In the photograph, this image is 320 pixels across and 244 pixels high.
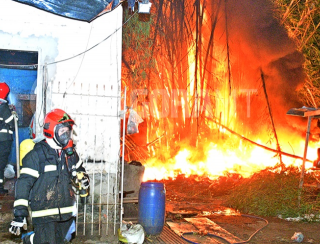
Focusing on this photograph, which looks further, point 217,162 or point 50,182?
point 217,162

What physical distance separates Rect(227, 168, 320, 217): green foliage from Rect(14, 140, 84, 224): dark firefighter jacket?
535 cm

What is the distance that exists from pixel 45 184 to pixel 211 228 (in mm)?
3775

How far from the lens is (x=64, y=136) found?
4.40m

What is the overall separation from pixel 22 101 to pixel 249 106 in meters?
9.35

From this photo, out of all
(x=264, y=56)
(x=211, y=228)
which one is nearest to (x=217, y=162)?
(x=264, y=56)

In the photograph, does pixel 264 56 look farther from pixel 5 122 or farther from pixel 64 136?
pixel 64 136

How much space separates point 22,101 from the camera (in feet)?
26.2

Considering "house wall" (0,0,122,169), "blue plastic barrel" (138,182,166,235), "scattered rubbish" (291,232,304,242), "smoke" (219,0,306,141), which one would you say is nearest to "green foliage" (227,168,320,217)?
"scattered rubbish" (291,232,304,242)

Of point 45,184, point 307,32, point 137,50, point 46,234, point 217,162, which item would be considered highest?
point 307,32

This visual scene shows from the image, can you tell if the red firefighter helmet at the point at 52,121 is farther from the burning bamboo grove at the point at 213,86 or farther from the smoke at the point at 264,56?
the smoke at the point at 264,56

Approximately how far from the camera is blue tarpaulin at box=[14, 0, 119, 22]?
6.48m

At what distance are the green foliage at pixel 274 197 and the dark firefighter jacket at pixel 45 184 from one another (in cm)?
535

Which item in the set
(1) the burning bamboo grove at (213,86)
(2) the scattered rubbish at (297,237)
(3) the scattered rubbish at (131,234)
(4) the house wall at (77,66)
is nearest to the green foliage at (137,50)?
(1) the burning bamboo grove at (213,86)

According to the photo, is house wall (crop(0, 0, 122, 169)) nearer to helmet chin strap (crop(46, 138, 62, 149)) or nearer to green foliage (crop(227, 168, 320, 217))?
helmet chin strap (crop(46, 138, 62, 149))
